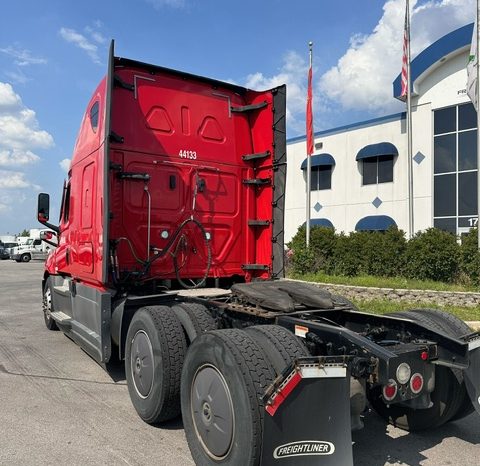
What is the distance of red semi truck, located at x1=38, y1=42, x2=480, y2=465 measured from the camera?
9.43ft

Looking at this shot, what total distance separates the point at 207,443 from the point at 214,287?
316 cm

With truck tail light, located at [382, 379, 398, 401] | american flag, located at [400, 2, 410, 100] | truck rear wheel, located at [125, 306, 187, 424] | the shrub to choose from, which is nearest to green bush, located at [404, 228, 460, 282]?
the shrub

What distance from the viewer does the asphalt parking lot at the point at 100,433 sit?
3.68 m

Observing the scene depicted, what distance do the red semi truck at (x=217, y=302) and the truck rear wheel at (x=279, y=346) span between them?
0.01 meters

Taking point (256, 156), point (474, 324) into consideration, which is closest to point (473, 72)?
point (474, 324)

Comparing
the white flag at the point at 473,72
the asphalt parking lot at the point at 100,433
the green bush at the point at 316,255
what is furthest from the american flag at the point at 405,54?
the asphalt parking lot at the point at 100,433

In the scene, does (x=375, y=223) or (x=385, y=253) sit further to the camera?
(x=375, y=223)

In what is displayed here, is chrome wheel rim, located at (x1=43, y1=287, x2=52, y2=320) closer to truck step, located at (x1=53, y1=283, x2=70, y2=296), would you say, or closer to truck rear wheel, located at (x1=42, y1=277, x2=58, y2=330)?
truck rear wheel, located at (x1=42, y1=277, x2=58, y2=330)

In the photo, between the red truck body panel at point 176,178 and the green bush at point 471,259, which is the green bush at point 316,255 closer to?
the green bush at point 471,259

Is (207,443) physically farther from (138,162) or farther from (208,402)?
(138,162)

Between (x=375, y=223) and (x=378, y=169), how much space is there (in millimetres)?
2607

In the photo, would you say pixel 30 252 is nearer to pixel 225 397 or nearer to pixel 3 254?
pixel 3 254

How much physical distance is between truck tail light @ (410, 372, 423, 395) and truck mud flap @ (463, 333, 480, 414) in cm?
37

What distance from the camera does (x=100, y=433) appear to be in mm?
4109
